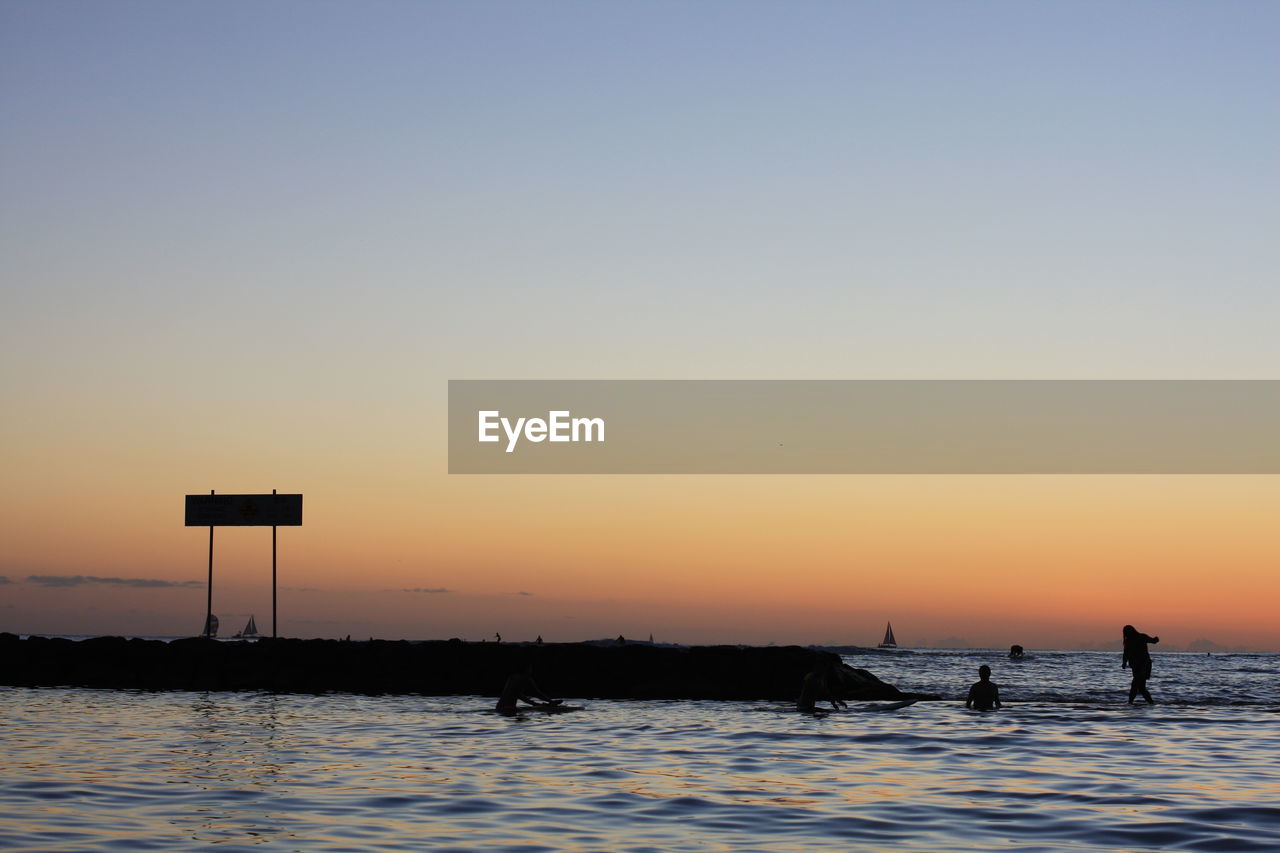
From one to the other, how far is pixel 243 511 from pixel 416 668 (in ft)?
51.1

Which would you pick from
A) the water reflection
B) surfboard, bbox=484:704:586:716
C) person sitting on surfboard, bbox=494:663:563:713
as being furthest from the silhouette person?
person sitting on surfboard, bbox=494:663:563:713

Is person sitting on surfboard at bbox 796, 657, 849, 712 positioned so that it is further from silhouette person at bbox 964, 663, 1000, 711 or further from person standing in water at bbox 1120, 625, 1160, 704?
person standing in water at bbox 1120, 625, 1160, 704

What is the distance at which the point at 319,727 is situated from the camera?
89.7 feet

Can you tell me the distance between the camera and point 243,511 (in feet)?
184

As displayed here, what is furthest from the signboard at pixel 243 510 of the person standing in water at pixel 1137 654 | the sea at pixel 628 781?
the person standing in water at pixel 1137 654

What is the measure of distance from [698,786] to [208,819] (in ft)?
22.6

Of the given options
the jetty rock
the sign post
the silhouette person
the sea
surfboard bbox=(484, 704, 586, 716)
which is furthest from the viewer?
the sign post

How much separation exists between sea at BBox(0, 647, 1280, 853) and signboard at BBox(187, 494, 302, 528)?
23.4 metres

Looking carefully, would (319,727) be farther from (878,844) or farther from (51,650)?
(51,650)

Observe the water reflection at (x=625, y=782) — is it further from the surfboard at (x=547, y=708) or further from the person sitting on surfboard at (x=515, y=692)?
the surfboard at (x=547, y=708)

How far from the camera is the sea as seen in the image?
13617 millimetres

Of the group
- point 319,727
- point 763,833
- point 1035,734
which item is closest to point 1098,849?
point 763,833

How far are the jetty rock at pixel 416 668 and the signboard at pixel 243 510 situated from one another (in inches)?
306

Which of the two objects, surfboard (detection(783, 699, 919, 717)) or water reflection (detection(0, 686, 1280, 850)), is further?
surfboard (detection(783, 699, 919, 717))
